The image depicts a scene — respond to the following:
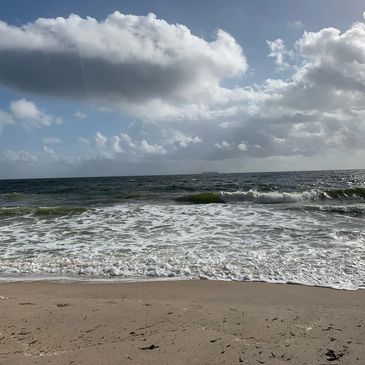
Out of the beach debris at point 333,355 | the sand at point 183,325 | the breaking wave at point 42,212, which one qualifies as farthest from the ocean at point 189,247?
the beach debris at point 333,355

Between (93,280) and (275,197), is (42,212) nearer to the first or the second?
(93,280)

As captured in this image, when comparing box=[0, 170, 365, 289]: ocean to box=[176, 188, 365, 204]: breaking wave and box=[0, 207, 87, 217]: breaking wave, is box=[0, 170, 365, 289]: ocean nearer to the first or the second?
box=[0, 207, 87, 217]: breaking wave

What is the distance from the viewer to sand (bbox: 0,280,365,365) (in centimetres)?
334

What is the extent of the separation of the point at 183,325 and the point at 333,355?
165 cm

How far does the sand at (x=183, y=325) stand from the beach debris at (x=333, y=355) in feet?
0.03

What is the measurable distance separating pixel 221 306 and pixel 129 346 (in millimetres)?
1893

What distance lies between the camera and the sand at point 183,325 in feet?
10.9

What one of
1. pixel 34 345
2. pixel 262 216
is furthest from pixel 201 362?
pixel 262 216

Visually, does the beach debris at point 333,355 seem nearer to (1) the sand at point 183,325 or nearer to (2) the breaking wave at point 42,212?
(1) the sand at point 183,325

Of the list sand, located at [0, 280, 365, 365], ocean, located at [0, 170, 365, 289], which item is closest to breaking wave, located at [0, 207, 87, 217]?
ocean, located at [0, 170, 365, 289]

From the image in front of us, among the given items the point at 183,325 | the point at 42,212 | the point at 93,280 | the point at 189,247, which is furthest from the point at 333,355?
the point at 42,212

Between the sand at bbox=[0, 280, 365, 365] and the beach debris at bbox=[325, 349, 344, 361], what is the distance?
1 centimetres

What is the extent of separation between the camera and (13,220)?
15.1 meters

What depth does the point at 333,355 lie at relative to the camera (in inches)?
133
